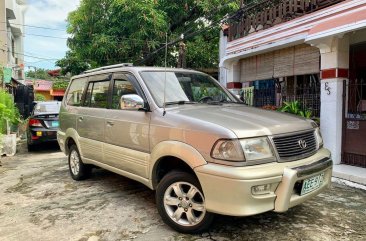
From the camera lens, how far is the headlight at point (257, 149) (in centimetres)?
314

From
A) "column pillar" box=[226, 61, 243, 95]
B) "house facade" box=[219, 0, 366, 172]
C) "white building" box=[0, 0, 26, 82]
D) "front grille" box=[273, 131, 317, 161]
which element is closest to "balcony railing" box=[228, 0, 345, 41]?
"house facade" box=[219, 0, 366, 172]

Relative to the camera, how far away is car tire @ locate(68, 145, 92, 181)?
594 centimetres

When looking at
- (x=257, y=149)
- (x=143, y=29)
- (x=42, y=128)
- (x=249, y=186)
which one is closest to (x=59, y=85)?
(x=143, y=29)

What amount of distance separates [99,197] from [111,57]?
9401 mm

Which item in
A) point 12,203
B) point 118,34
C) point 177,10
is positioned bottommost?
point 12,203

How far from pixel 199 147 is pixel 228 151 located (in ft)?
1.07

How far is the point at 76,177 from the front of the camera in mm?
6133

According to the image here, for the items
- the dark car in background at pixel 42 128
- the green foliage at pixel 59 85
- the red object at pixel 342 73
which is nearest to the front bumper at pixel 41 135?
the dark car in background at pixel 42 128

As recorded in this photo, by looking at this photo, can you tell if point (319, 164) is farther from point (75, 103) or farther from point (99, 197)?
point (75, 103)

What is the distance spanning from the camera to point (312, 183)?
350cm

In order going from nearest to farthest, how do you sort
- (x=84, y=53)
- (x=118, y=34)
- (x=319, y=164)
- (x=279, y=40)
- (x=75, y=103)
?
(x=319, y=164), (x=75, y=103), (x=279, y=40), (x=118, y=34), (x=84, y=53)

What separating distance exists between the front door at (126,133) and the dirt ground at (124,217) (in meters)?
0.59

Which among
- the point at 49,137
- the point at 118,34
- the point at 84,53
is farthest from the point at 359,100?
the point at 84,53

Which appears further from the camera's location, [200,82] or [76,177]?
[76,177]
